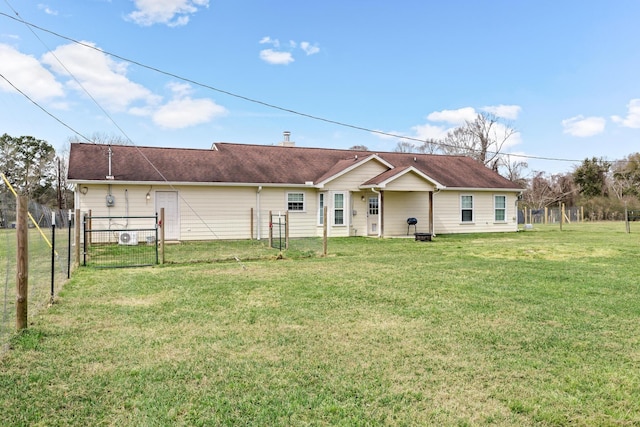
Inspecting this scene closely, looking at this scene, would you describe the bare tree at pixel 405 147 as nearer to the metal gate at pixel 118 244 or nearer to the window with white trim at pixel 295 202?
the window with white trim at pixel 295 202

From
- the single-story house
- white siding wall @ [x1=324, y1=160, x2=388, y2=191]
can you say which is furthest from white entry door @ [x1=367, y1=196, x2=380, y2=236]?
white siding wall @ [x1=324, y1=160, x2=388, y2=191]

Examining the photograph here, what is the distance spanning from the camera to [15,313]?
502 centimetres

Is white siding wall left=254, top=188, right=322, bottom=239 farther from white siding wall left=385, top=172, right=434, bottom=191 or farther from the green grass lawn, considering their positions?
the green grass lawn

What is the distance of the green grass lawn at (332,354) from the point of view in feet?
9.65

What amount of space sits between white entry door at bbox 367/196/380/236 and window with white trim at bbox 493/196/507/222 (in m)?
6.82

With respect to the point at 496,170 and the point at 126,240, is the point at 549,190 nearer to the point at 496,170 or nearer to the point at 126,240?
the point at 496,170

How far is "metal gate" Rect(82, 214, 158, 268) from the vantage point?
10620 mm

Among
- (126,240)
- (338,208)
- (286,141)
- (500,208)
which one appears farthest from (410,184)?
(126,240)

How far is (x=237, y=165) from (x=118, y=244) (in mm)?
6047

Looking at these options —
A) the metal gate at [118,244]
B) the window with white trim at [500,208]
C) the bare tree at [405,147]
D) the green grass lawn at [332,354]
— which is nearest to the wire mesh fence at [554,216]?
the bare tree at [405,147]

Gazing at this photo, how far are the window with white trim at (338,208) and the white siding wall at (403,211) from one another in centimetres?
212

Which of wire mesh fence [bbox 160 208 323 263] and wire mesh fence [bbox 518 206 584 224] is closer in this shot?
wire mesh fence [bbox 160 208 323 263]

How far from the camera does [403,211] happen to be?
1991cm

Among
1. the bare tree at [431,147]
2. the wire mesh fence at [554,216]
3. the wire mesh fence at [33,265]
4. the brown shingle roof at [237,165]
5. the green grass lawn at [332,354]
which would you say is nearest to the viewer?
the green grass lawn at [332,354]
